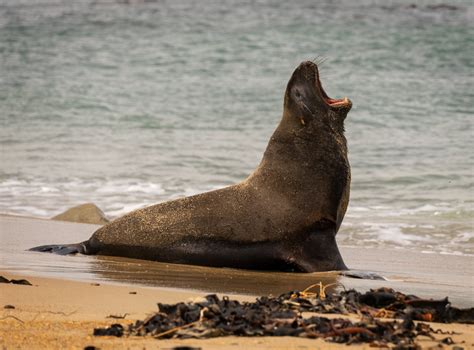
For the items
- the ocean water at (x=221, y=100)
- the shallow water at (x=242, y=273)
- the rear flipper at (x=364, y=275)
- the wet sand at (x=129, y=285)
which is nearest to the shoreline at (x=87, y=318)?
the wet sand at (x=129, y=285)

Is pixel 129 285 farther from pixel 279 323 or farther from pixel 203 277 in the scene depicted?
pixel 279 323

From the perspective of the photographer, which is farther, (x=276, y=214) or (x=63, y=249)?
(x=63, y=249)

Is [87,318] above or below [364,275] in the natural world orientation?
below

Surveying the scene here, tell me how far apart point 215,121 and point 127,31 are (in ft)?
36.2

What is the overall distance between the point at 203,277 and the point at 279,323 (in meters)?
2.12

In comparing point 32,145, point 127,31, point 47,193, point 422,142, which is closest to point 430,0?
point 127,31

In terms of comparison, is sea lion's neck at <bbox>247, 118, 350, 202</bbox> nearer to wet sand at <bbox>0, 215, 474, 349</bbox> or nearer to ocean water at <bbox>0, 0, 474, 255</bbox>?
wet sand at <bbox>0, 215, 474, 349</bbox>

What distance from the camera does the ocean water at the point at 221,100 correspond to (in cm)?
1198

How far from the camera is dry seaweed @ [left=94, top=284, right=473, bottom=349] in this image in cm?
436

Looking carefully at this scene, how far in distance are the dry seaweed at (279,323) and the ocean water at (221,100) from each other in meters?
4.23

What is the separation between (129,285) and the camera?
5.95 m

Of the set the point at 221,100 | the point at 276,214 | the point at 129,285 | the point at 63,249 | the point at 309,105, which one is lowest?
the point at 129,285

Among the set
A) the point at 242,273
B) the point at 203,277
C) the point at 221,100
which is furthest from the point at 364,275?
the point at 221,100

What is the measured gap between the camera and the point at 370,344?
4.28 metres
